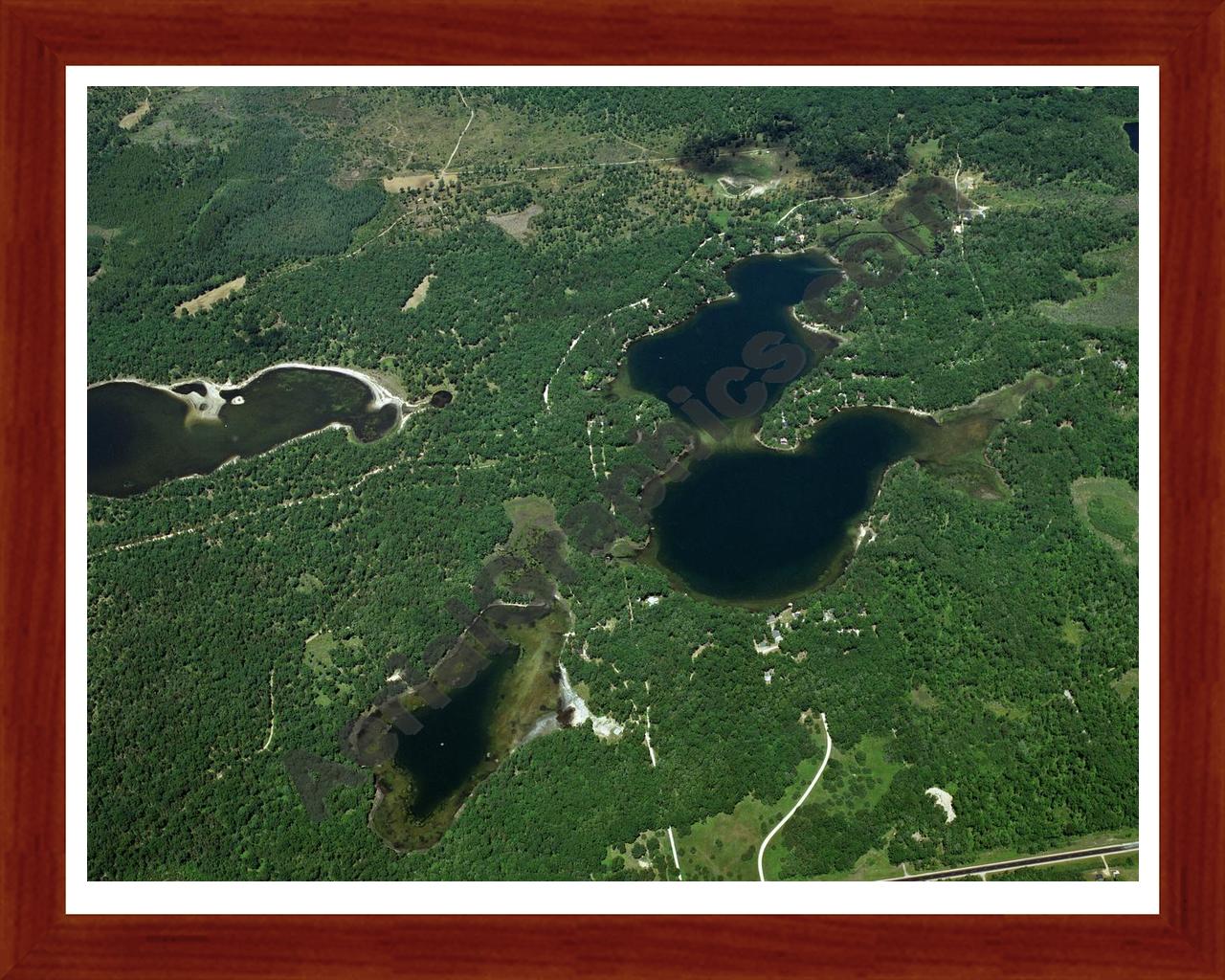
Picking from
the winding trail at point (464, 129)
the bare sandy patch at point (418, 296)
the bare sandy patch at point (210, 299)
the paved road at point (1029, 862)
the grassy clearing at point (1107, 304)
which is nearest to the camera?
the paved road at point (1029, 862)

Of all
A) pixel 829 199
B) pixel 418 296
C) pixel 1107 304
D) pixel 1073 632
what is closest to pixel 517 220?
pixel 418 296

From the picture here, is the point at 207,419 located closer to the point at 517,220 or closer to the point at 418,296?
the point at 418,296

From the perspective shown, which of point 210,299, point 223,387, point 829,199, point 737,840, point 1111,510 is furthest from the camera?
point 829,199

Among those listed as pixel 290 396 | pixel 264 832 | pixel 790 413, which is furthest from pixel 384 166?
pixel 264 832

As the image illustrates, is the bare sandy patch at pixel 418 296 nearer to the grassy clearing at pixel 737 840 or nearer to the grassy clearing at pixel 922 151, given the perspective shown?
the grassy clearing at pixel 922 151

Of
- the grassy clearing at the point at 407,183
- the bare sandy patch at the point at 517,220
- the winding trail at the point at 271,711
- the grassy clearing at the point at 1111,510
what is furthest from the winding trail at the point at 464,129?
the grassy clearing at the point at 1111,510

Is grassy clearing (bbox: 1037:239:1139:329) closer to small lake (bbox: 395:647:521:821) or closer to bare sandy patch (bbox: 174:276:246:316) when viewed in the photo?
small lake (bbox: 395:647:521:821)
